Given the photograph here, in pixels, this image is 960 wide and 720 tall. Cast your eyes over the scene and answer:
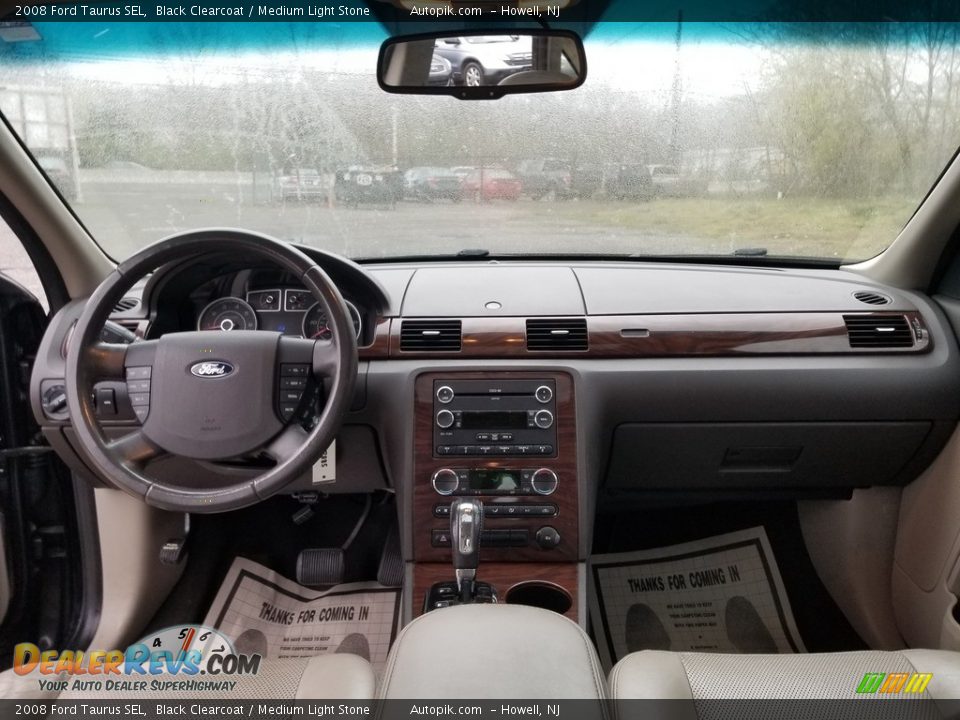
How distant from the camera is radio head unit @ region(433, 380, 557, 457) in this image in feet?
7.02

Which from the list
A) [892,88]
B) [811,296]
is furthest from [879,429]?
[892,88]

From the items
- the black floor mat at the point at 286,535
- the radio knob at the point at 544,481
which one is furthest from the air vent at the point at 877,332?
the black floor mat at the point at 286,535

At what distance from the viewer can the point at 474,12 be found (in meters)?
1.88

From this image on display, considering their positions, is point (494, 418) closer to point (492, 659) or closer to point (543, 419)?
point (543, 419)

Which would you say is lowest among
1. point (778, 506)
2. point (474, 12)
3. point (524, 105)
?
point (778, 506)

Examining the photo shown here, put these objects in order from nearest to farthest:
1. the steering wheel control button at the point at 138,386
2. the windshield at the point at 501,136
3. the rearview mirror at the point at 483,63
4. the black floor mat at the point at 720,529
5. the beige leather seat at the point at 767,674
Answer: the beige leather seat at the point at 767,674
the steering wheel control button at the point at 138,386
the rearview mirror at the point at 483,63
the windshield at the point at 501,136
the black floor mat at the point at 720,529

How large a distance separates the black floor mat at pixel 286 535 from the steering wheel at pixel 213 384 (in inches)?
42.7

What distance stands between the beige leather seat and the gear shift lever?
1.75 feet

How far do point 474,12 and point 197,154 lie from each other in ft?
3.65

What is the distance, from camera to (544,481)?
7.02ft

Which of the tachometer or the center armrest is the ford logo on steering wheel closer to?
the tachometer

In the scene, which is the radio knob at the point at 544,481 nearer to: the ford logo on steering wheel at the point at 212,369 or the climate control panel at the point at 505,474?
the climate control panel at the point at 505,474

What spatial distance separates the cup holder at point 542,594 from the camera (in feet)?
6.95

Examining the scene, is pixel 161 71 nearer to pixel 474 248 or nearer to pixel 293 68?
pixel 293 68
